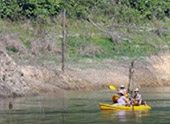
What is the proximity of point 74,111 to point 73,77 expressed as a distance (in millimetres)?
13232

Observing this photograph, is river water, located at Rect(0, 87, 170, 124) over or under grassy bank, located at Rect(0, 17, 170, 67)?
under

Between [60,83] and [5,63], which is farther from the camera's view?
[60,83]

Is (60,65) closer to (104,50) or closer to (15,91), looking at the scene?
(104,50)

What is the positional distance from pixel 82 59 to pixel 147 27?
11.6 metres

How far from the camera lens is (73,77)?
4503 cm

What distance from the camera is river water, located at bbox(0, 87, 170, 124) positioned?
28266 mm

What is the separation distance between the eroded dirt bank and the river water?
121 centimetres

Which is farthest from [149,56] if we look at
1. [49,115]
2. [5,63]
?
[49,115]

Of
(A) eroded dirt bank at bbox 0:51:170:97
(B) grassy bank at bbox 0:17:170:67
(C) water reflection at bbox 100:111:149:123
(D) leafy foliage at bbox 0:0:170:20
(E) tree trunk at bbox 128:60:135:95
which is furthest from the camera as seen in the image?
(D) leafy foliage at bbox 0:0:170:20

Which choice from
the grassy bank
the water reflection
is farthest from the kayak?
the grassy bank

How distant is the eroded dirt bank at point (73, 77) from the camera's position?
39500mm

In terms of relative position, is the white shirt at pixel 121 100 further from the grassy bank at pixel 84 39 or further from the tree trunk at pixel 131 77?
the grassy bank at pixel 84 39

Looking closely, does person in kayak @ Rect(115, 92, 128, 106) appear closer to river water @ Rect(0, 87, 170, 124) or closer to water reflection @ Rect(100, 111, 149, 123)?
river water @ Rect(0, 87, 170, 124)

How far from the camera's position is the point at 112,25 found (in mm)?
58000
